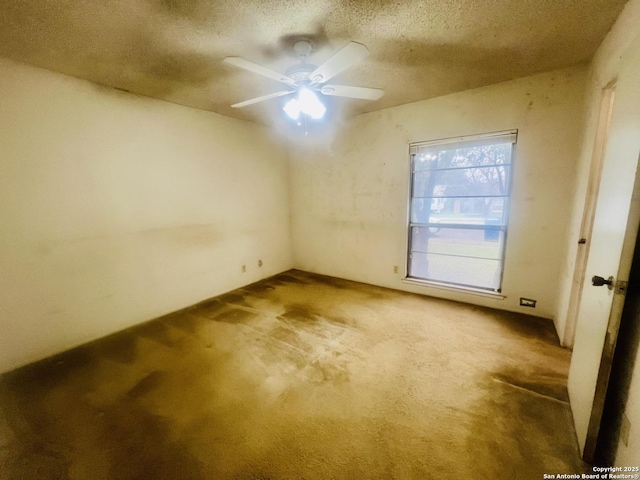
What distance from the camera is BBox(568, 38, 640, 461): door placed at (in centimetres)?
111

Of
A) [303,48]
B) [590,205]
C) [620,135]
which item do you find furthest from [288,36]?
[590,205]

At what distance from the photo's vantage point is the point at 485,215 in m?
3.94

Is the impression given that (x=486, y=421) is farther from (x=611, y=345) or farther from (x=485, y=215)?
(x=485, y=215)

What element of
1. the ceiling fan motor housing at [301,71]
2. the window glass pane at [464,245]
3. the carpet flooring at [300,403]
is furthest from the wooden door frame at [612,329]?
the window glass pane at [464,245]

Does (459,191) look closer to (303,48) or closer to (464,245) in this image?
(303,48)

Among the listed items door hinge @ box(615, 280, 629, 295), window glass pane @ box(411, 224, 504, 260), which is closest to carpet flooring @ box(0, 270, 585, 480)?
door hinge @ box(615, 280, 629, 295)

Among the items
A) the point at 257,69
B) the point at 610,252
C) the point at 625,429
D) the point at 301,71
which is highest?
the point at 301,71

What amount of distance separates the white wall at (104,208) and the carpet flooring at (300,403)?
42 centimetres

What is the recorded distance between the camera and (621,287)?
111 centimetres

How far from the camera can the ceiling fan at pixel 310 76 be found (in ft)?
5.02

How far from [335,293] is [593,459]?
2.63 m

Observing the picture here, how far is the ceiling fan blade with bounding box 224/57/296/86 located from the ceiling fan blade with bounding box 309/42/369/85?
18 centimetres

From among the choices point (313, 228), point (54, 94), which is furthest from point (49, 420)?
point (313, 228)

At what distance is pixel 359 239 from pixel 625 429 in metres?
3.01
